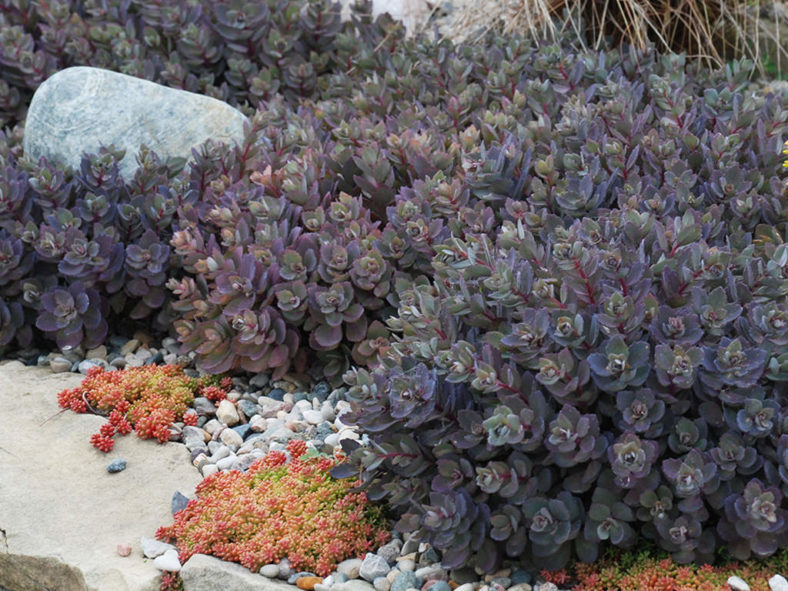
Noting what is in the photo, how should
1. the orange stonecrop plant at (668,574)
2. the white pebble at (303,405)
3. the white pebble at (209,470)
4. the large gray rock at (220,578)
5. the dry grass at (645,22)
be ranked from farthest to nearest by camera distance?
the dry grass at (645,22), the white pebble at (303,405), the white pebble at (209,470), the large gray rock at (220,578), the orange stonecrop plant at (668,574)

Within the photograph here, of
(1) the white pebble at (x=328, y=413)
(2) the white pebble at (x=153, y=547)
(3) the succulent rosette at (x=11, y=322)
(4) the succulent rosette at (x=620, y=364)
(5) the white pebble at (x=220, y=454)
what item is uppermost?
(4) the succulent rosette at (x=620, y=364)

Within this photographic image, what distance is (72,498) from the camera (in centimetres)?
300

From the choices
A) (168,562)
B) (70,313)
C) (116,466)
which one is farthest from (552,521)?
(70,313)

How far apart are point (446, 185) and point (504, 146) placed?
0.31 meters

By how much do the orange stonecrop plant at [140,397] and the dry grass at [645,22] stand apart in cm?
260

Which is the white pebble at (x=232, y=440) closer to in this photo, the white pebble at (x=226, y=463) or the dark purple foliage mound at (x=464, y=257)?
the white pebble at (x=226, y=463)

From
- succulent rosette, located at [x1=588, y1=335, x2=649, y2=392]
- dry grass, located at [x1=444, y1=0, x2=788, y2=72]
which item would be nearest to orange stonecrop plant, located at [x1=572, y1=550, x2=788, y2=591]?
succulent rosette, located at [x1=588, y1=335, x2=649, y2=392]

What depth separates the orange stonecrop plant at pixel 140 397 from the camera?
3.26 meters

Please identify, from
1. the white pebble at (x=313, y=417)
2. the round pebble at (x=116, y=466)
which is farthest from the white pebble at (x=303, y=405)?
the round pebble at (x=116, y=466)

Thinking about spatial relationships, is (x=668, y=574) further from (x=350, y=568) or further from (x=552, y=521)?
(x=350, y=568)

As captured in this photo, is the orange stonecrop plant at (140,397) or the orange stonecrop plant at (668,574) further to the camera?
the orange stonecrop plant at (140,397)

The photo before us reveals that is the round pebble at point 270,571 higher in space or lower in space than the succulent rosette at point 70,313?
lower

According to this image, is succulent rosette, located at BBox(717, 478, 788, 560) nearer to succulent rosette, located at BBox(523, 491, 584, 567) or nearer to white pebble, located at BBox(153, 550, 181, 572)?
succulent rosette, located at BBox(523, 491, 584, 567)

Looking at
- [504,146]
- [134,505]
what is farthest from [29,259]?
[504,146]
